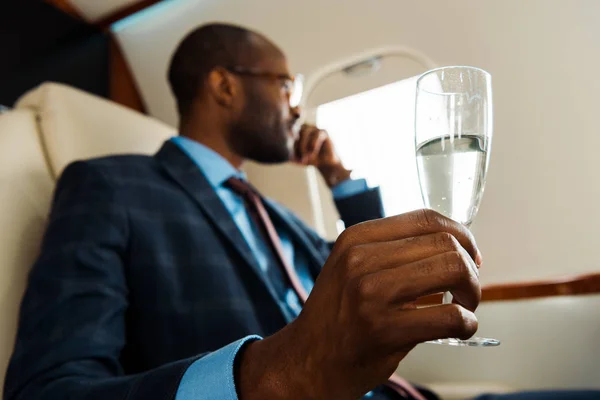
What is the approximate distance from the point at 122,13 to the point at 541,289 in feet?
4.96

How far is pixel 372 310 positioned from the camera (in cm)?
31

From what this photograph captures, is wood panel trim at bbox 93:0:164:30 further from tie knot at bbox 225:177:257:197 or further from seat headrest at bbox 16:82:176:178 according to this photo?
tie knot at bbox 225:177:257:197

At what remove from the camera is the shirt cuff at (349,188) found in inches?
43.4

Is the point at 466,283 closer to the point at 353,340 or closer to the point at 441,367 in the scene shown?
the point at 353,340

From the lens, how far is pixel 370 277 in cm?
32

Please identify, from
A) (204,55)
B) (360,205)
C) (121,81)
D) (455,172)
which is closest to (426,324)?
(455,172)

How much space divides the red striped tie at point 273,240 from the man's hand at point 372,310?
48cm

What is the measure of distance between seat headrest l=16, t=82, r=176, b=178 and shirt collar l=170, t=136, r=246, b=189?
148mm

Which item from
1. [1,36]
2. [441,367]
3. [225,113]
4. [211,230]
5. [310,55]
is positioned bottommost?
[441,367]

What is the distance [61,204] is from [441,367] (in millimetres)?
787

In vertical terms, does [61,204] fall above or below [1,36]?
below

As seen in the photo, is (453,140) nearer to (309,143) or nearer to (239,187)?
(239,187)

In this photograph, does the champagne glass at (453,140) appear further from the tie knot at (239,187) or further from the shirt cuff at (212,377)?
the tie knot at (239,187)

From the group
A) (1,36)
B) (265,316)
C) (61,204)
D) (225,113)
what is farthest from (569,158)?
(1,36)
